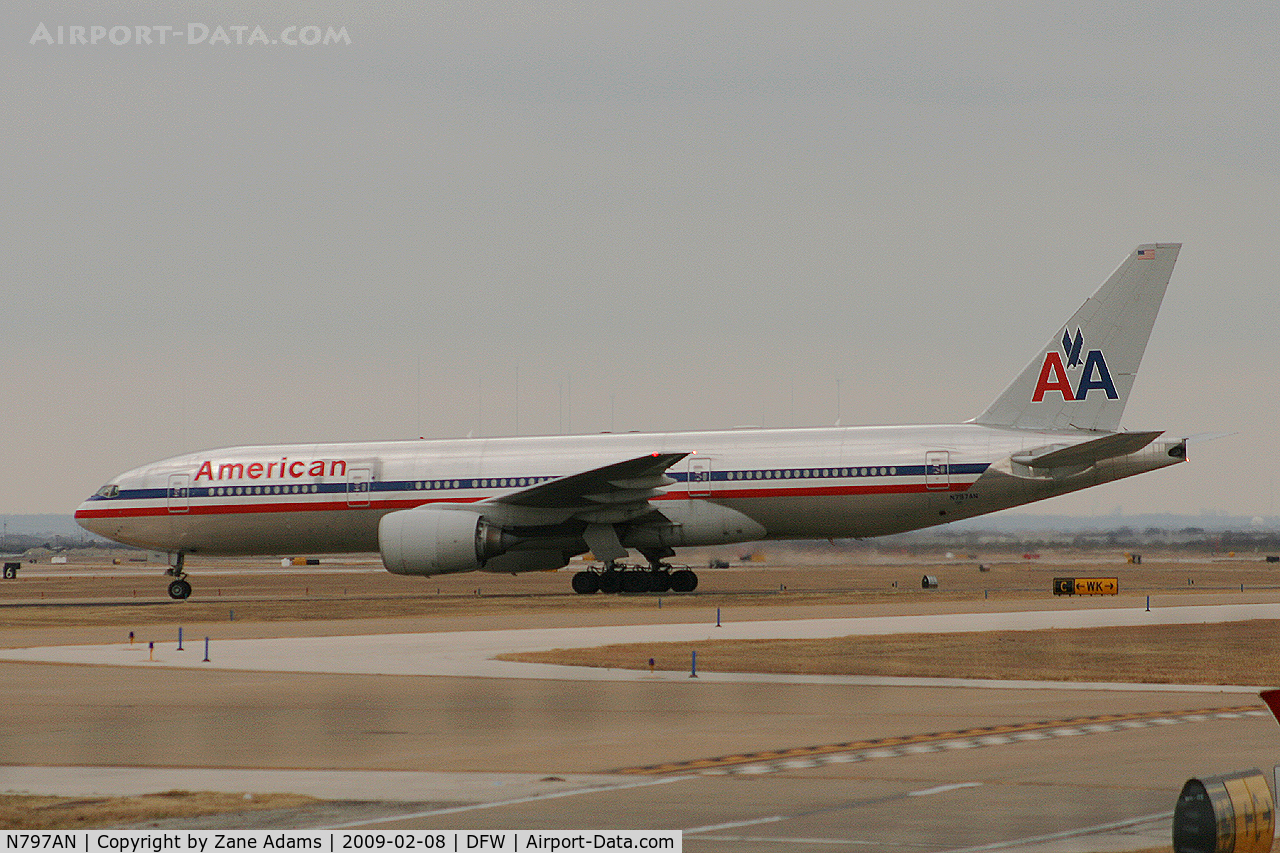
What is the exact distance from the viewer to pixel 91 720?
1811 centimetres

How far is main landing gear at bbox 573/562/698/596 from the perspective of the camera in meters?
47.9

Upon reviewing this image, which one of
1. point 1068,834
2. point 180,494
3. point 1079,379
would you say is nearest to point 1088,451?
point 1079,379

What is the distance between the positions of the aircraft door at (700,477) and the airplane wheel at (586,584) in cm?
520

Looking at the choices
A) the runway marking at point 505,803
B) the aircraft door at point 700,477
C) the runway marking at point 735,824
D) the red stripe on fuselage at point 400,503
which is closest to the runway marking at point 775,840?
the runway marking at point 735,824

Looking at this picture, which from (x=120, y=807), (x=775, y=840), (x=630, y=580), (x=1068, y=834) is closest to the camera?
(x=775, y=840)

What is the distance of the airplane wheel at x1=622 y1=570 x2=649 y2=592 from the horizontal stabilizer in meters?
11.8

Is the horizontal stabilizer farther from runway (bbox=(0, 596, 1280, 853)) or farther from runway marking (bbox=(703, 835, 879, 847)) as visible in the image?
runway marking (bbox=(703, 835, 879, 847))

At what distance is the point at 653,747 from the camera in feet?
51.3

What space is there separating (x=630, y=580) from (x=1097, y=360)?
1554 centimetres

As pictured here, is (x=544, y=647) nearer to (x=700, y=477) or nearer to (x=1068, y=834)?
(x=700, y=477)

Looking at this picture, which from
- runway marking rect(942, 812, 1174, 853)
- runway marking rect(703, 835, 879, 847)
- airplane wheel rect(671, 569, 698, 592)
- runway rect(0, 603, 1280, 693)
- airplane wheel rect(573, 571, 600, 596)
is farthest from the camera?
airplane wheel rect(671, 569, 698, 592)

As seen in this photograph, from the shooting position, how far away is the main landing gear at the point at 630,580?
47.9m

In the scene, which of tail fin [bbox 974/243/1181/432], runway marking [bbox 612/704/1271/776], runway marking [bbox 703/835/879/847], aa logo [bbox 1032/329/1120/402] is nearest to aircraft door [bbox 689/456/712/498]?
tail fin [bbox 974/243/1181/432]

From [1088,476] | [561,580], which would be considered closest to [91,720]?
[1088,476]
